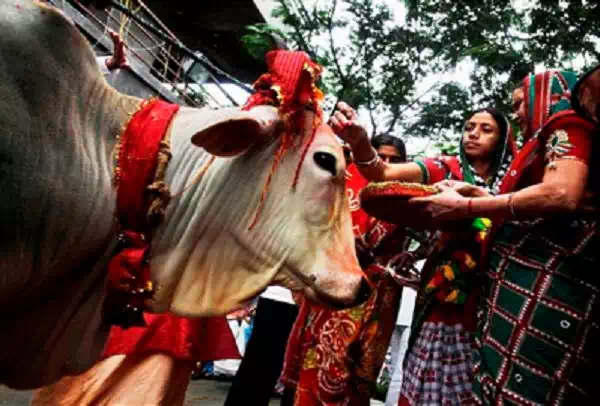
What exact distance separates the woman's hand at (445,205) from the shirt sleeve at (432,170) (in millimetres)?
771

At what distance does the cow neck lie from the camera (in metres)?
1.77

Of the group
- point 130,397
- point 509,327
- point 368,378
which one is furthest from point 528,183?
point 130,397

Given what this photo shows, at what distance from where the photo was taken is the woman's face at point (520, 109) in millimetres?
2663

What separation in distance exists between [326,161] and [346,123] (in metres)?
0.70

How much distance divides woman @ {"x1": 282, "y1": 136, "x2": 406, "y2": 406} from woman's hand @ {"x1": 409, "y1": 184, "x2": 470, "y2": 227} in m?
0.78

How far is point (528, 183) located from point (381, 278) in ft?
3.73

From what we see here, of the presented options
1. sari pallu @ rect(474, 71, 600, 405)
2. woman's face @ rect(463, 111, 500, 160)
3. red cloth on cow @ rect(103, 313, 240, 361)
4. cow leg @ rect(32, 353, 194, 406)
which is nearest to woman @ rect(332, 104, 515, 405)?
woman's face @ rect(463, 111, 500, 160)

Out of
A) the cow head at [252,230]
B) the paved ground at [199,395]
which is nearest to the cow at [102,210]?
the cow head at [252,230]

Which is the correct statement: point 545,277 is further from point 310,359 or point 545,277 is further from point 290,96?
point 310,359

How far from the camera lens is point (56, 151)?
1.59 metres

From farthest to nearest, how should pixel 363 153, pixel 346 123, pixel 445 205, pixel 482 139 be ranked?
pixel 482 139, pixel 363 153, pixel 346 123, pixel 445 205

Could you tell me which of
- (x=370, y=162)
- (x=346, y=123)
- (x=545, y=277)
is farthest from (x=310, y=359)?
(x=545, y=277)

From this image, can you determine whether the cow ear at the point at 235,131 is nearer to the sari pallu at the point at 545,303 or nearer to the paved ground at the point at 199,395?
the sari pallu at the point at 545,303

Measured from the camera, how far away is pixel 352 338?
3248 mm
